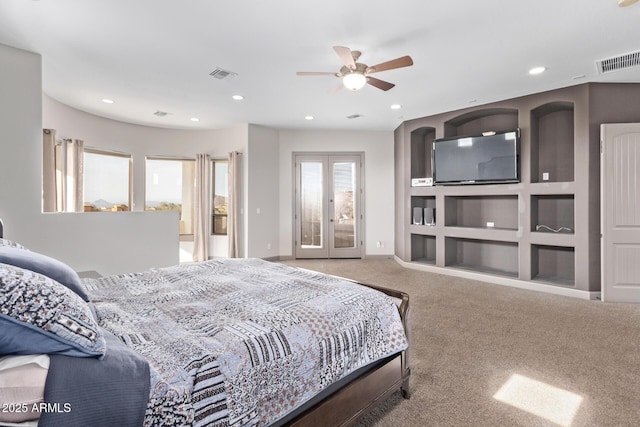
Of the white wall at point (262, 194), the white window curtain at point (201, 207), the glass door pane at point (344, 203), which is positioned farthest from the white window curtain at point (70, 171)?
the glass door pane at point (344, 203)

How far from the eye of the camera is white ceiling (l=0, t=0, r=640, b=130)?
2523 millimetres

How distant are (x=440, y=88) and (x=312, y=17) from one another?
2.40 metres

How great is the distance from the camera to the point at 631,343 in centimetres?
272

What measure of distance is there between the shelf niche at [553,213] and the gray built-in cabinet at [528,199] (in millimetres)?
12

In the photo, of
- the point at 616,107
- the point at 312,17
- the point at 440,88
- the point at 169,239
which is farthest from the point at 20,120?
the point at 616,107

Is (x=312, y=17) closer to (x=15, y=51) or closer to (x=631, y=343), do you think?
(x=15, y=51)

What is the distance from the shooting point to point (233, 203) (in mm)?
6336

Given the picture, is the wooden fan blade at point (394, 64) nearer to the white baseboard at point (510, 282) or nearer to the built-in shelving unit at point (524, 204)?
the built-in shelving unit at point (524, 204)

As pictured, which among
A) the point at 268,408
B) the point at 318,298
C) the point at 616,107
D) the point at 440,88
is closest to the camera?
the point at 268,408

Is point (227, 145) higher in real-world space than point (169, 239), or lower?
higher

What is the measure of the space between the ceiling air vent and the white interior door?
0.70 meters

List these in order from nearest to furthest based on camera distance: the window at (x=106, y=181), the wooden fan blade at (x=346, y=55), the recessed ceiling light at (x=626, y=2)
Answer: the recessed ceiling light at (x=626, y=2)
the wooden fan blade at (x=346, y=55)
the window at (x=106, y=181)

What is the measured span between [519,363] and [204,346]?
2402 mm

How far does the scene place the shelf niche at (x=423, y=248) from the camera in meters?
6.06
